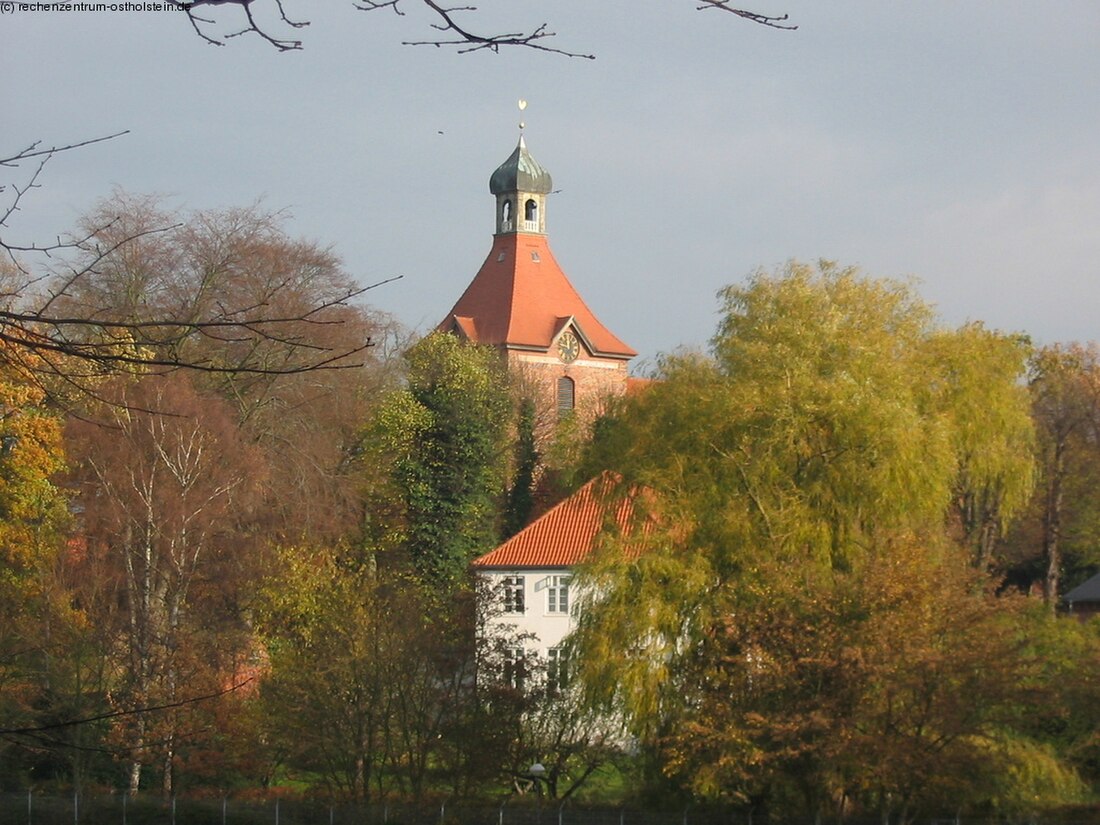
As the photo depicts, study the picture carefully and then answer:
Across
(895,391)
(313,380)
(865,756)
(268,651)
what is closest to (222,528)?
(268,651)

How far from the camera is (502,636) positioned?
29516mm

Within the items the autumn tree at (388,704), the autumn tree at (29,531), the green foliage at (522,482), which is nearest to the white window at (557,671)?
the autumn tree at (388,704)

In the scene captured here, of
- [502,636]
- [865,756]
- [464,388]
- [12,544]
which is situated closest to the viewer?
[865,756]

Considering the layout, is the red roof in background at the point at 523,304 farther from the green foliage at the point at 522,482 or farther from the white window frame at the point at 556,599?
the white window frame at the point at 556,599

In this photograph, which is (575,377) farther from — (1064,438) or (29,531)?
(29,531)

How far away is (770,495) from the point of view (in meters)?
26.1

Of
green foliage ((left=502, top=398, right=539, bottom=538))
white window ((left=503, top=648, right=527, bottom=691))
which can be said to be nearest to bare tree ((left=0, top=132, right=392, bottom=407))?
white window ((left=503, top=648, right=527, bottom=691))

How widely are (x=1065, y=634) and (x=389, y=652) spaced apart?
11.3 meters

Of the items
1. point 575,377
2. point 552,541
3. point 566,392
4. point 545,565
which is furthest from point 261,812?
point 575,377

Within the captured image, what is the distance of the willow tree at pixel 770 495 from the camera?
23.1 metres

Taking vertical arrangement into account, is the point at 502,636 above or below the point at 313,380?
below

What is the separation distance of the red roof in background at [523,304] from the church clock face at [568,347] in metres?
0.44

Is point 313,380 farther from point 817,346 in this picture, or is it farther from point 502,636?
point 817,346

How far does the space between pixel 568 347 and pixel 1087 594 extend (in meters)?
30.5
